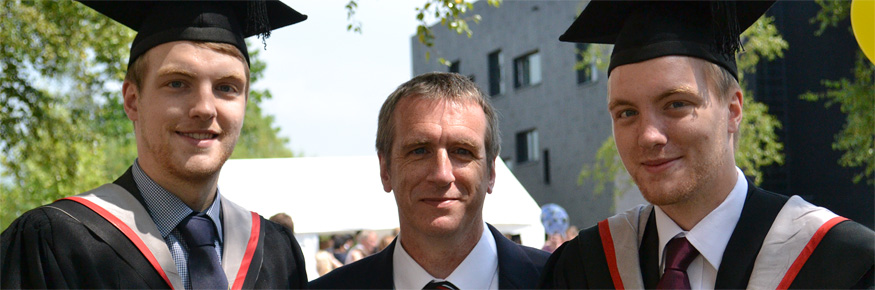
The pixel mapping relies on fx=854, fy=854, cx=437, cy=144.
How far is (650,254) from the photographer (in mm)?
2742

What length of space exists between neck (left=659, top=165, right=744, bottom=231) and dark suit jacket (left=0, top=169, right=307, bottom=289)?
1632mm

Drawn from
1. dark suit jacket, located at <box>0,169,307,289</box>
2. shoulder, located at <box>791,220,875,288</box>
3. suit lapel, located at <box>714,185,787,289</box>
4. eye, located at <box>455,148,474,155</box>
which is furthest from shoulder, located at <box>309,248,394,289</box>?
shoulder, located at <box>791,220,875,288</box>

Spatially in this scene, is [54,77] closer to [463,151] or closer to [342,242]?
[342,242]

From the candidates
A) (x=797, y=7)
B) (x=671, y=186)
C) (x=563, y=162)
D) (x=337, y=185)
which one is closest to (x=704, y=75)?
(x=671, y=186)

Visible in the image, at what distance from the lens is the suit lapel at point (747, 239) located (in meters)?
2.54

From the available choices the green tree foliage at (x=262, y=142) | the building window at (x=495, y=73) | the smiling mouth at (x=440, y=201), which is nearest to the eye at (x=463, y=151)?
the smiling mouth at (x=440, y=201)

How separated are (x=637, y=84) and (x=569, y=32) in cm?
63

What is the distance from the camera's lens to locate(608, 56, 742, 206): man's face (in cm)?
255

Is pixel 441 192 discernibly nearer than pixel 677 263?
No

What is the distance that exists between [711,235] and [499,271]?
85 centimetres

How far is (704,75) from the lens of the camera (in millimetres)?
2635

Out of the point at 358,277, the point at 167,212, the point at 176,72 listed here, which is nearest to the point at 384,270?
the point at 358,277

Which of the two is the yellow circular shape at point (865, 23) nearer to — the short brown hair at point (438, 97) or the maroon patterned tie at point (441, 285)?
the short brown hair at point (438, 97)

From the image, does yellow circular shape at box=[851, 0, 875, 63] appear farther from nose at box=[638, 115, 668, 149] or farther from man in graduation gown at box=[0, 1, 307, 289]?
man in graduation gown at box=[0, 1, 307, 289]
